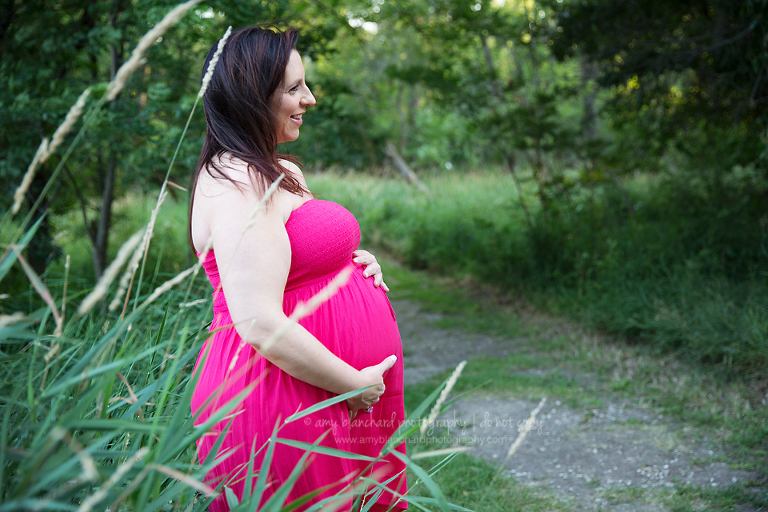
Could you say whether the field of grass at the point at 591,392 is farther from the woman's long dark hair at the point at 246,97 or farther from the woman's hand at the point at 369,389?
the woman's long dark hair at the point at 246,97

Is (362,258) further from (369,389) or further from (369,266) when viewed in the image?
(369,389)

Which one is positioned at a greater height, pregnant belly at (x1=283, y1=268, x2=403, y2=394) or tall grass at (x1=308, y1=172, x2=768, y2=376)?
pregnant belly at (x1=283, y1=268, x2=403, y2=394)

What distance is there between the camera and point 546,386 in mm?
4277

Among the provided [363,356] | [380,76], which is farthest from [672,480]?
[380,76]

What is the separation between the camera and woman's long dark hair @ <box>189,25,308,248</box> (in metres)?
1.49

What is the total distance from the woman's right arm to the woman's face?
0.95 ft

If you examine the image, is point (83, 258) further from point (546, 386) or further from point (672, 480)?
point (672, 480)

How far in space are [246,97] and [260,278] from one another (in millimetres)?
519

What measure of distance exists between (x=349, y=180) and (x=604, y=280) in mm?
9222

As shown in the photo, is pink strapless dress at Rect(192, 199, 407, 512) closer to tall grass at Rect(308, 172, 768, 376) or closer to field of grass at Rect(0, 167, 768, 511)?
field of grass at Rect(0, 167, 768, 511)

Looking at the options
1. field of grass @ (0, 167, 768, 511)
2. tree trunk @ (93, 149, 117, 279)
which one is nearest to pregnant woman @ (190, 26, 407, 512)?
field of grass @ (0, 167, 768, 511)

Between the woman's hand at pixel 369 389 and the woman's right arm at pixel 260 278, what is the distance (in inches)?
3.9

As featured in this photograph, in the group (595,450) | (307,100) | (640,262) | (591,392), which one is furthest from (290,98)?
(640,262)

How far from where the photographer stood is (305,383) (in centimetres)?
149
